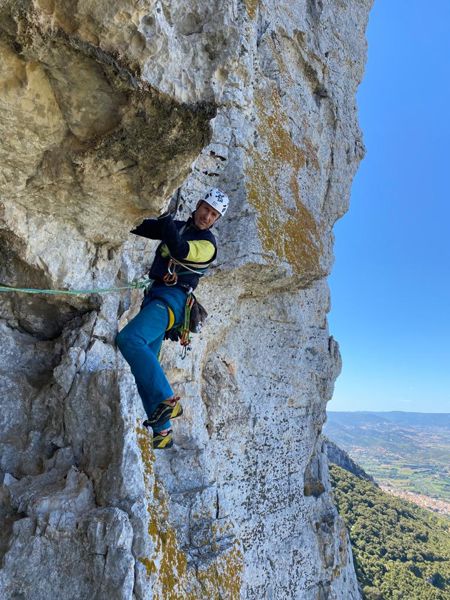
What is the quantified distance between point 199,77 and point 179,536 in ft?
22.7

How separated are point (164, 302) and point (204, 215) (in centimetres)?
117

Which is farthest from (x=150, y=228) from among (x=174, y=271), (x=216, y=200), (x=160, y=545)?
(x=160, y=545)

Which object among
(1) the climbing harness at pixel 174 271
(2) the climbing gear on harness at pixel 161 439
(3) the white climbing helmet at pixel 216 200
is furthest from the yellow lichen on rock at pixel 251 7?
(2) the climbing gear on harness at pixel 161 439

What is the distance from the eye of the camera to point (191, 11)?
3.82 metres

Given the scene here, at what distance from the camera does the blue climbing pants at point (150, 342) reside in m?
4.89

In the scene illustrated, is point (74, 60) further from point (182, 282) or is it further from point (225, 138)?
point (225, 138)

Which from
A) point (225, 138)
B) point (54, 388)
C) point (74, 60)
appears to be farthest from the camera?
point (225, 138)

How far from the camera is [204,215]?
17.7 ft

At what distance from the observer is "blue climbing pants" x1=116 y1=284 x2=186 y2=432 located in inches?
193

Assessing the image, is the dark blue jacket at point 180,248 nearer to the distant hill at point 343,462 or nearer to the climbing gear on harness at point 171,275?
the climbing gear on harness at point 171,275

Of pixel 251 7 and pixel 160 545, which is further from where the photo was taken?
pixel 251 7

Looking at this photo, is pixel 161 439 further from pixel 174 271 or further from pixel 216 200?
pixel 216 200

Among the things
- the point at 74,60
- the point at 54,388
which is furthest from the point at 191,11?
the point at 54,388

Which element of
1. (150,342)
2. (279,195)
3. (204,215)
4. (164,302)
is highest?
(279,195)
